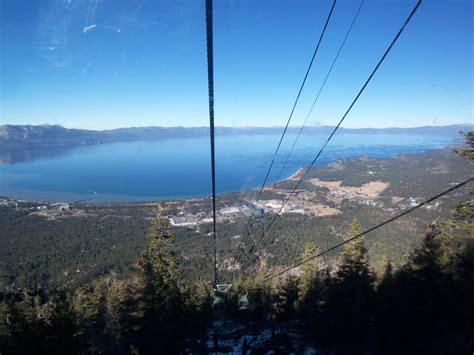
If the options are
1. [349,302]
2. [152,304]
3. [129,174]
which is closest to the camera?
[152,304]

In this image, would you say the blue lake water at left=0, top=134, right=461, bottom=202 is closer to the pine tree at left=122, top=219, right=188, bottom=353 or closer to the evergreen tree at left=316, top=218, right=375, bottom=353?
the evergreen tree at left=316, top=218, right=375, bottom=353

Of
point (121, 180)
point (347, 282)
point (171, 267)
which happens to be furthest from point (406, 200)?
point (121, 180)

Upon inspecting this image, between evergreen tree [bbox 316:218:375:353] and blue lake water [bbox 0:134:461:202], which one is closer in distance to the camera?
evergreen tree [bbox 316:218:375:353]

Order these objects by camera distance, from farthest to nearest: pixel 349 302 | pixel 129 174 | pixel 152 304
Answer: pixel 129 174, pixel 349 302, pixel 152 304

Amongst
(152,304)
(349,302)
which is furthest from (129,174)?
(349,302)

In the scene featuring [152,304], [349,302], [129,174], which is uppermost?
[152,304]

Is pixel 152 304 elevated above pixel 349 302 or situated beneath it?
elevated above

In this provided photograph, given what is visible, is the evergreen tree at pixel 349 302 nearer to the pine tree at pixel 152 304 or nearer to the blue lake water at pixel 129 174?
the pine tree at pixel 152 304

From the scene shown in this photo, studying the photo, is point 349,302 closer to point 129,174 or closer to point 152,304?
point 152,304

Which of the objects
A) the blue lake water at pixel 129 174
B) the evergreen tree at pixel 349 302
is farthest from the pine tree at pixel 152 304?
the blue lake water at pixel 129 174

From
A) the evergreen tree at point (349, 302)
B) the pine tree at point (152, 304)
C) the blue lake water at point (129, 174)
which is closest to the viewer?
the pine tree at point (152, 304)

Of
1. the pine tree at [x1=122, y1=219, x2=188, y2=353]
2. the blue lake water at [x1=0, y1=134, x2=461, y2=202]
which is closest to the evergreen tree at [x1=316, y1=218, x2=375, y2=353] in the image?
the pine tree at [x1=122, y1=219, x2=188, y2=353]
